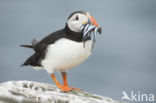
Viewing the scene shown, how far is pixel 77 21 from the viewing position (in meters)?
6.73

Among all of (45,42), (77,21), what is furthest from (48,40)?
(77,21)

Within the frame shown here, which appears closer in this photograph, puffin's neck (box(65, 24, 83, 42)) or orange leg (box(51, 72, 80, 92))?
puffin's neck (box(65, 24, 83, 42))

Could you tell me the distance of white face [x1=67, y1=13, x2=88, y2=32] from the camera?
667cm

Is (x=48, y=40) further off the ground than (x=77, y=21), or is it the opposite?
(x=77, y=21)

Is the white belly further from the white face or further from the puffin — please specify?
the white face

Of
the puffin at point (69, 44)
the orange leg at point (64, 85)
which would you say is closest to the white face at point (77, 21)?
the puffin at point (69, 44)

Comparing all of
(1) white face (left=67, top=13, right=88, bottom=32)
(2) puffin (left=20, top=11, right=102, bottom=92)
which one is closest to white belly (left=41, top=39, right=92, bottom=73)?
(2) puffin (left=20, top=11, right=102, bottom=92)

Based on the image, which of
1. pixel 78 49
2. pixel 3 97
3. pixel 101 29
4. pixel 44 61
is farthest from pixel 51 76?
pixel 3 97

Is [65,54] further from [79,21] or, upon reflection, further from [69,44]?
[79,21]

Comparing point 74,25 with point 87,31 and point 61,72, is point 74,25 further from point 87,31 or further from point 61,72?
point 61,72

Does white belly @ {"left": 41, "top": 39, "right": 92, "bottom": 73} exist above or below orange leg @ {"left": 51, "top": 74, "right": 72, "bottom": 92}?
above

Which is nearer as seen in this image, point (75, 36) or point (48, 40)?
point (75, 36)

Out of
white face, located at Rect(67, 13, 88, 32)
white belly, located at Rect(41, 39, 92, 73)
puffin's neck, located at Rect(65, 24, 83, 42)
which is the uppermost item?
white face, located at Rect(67, 13, 88, 32)

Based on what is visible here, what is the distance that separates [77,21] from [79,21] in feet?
0.16
